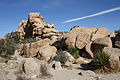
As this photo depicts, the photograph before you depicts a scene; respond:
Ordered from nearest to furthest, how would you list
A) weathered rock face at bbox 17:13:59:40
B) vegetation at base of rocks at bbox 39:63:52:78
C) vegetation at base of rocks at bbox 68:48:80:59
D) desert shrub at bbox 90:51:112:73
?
vegetation at base of rocks at bbox 39:63:52:78
desert shrub at bbox 90:51:112:73
vegetation at base of rocks at bbox 68:48:80:59
weathered rock face at bbox 17:13:59:40

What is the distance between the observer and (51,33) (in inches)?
1258

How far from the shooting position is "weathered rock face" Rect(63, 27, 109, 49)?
53.6ft

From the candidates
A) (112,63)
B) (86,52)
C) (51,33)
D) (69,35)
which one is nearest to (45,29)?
(51,33)

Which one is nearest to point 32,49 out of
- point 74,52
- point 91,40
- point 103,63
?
point 74,52

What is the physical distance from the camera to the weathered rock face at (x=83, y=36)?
16344 mm

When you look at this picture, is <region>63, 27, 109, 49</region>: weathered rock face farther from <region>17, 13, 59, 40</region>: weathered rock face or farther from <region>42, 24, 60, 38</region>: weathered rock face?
<region>17, 13, 59, 40</region>: weathered rock face

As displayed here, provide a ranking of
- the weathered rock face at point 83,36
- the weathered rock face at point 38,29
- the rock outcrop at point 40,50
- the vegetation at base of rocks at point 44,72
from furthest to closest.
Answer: the weathered rock face at point 38,29 → the weathered rock face at point 83,36 → the rock outcrop at point 40,50 → the vegetation at base of rocks at point 44,72

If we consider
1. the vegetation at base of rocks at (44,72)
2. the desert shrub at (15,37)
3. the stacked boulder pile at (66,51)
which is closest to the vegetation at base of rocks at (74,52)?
the stacked boulder pile at (66,51)

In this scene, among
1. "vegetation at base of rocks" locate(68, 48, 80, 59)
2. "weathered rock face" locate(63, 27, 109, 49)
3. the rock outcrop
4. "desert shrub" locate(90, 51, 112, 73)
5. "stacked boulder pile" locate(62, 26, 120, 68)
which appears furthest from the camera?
"weathered rock face" locate(63, 27, 109, 49)

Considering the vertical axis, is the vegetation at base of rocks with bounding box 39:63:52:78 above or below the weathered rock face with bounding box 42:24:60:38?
below

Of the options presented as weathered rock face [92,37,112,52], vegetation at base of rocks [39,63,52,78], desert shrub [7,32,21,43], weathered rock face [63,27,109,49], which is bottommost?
vegetation at base of rocks [39,63,52,78]

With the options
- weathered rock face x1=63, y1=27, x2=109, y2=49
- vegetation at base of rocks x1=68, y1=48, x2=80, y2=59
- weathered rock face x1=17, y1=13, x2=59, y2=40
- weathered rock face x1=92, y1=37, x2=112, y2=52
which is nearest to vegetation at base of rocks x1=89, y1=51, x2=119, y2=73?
weathered rock face x1=92, y1=37, x2=112, y2=52

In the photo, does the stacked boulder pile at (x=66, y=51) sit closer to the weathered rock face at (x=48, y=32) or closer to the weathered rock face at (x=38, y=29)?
the weathered rock face at (x=48, y=32)

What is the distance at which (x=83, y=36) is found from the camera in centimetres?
1688
